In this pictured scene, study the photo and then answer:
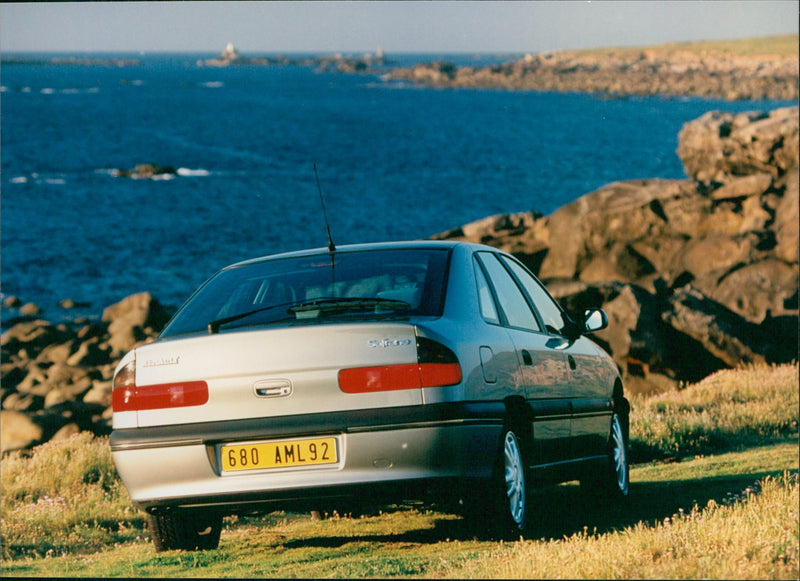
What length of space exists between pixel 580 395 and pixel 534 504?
1248mm

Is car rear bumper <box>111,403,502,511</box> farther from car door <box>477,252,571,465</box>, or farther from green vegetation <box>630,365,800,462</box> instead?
green vegetation <box>630,365,800,462</box>

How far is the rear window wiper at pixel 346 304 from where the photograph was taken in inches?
244

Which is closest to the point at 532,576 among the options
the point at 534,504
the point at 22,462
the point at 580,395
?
the point at 580,395

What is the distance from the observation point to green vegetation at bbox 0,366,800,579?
217 inches

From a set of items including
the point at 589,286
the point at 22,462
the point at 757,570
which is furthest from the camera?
the point at 589,286

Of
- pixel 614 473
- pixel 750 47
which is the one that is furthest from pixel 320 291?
pixel 750 47

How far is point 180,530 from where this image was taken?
6496 mm

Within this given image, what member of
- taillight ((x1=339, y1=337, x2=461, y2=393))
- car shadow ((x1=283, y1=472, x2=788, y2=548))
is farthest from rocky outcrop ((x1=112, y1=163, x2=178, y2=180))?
taillight ((x1=339, y1=337, x2=461, y2=393))

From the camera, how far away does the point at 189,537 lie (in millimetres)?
6590

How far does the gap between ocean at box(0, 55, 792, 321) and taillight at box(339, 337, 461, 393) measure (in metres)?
32.2

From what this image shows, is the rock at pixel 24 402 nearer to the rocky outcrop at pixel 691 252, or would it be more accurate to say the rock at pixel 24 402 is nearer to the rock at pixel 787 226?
the rocky outcrop at pixel 691 252

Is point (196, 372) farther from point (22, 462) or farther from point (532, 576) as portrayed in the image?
point (22, 462)

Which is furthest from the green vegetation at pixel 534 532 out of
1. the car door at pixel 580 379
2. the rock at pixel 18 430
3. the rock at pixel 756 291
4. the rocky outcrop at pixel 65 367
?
the rock at pixel 756 291

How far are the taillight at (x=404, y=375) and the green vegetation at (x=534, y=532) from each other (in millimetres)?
879
